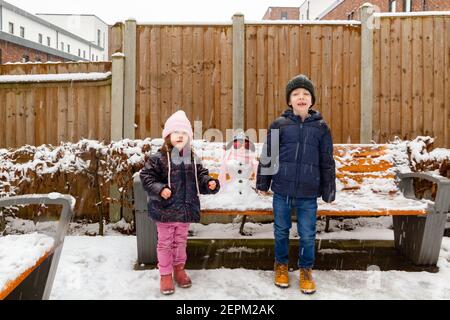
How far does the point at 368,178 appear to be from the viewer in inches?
174

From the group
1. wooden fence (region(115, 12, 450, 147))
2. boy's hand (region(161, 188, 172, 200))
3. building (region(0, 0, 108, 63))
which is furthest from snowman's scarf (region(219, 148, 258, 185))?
building (region(0, 0, 108, 63))

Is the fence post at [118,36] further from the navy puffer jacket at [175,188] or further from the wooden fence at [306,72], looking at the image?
the navy puffer jacket at [175,188]

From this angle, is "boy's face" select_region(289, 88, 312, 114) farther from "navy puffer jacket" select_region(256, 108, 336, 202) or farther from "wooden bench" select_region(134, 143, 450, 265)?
"wooden bench" select_region(134, 143, 450, 265)

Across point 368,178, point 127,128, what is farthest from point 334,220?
point 127,128

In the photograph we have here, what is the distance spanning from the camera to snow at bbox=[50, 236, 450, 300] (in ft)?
10.6

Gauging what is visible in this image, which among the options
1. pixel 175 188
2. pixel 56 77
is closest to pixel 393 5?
pixel 56 77

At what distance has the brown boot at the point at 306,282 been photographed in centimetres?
326

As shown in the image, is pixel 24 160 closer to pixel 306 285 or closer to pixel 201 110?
pixel 201 110

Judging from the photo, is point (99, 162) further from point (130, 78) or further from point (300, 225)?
point (300, 225)

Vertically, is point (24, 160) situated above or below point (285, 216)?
above

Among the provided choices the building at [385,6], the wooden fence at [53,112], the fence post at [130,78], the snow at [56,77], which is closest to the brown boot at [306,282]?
the fence post at [130,78]

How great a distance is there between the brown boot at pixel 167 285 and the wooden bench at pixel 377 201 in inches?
24.1

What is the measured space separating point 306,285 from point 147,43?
4039 millimetres

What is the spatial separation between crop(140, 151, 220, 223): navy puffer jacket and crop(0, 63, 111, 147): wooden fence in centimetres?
267
